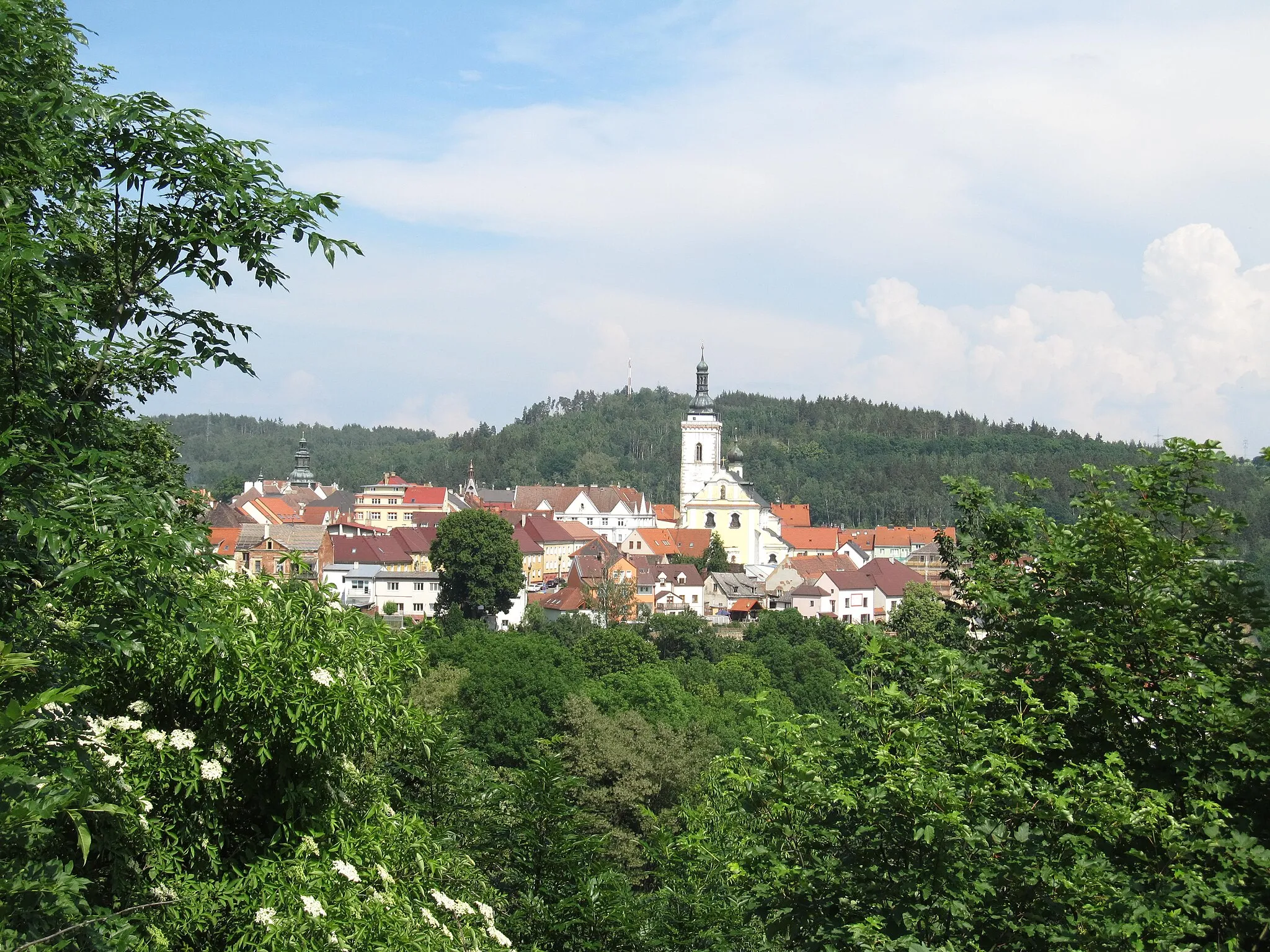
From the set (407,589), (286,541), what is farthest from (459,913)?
(407,589)

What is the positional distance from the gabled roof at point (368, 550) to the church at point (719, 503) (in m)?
37.8

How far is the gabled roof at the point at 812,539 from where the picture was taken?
117500 millimetres

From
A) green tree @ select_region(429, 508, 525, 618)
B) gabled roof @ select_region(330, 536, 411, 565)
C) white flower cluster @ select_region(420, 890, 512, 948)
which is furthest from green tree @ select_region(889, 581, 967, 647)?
gabled roof @ select_region(330, 536, 411, 565)

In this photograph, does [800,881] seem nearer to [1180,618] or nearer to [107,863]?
[1180,618]

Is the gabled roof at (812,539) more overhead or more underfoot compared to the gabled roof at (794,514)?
more underfoot

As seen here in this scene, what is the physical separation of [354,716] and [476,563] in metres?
56.7

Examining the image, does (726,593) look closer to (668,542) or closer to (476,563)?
(668,542)

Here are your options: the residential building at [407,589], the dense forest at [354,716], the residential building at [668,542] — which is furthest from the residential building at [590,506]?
the dense forest at [354,716]

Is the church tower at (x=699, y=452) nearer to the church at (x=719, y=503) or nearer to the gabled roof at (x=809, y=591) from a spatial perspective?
the church at (x=719, y=503)

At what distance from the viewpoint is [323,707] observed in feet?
21.5

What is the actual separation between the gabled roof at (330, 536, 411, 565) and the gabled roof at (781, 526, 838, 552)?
50606 mm

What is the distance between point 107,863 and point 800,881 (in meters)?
3.80

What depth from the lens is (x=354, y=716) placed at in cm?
678

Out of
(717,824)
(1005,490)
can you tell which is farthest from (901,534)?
(717,824)
